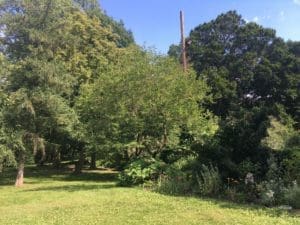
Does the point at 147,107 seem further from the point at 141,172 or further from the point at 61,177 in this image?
the point at 61,177

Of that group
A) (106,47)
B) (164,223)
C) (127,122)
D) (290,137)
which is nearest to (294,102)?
(106,47)

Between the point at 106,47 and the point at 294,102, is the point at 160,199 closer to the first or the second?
the point at 106,47

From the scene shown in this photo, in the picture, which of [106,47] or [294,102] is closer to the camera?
[106,47]

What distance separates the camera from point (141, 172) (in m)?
16.2

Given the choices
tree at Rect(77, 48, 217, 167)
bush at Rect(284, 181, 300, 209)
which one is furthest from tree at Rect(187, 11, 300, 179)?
bush at Rect(284, 181, 300, 209)

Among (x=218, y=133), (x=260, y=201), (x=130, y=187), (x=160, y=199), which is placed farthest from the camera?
(x=130, y=187)

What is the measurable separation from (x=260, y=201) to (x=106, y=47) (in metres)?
21.7

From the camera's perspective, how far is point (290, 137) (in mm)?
12219

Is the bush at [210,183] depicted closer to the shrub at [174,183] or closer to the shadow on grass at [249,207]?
the shadow on grass at [249,207]

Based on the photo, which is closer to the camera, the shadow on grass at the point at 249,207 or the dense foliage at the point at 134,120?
the shadow on grass at the point at 249,207

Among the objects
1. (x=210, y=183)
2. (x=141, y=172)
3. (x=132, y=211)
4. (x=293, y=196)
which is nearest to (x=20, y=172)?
(x=141, y=172)

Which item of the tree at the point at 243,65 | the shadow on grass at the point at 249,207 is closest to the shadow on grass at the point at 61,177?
the tree at the point at 243,65

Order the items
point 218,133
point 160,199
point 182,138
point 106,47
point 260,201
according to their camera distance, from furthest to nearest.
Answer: point 106,47
point 182,138
point 218,133
point 160,199
point 260,201

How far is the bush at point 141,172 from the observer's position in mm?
16109
